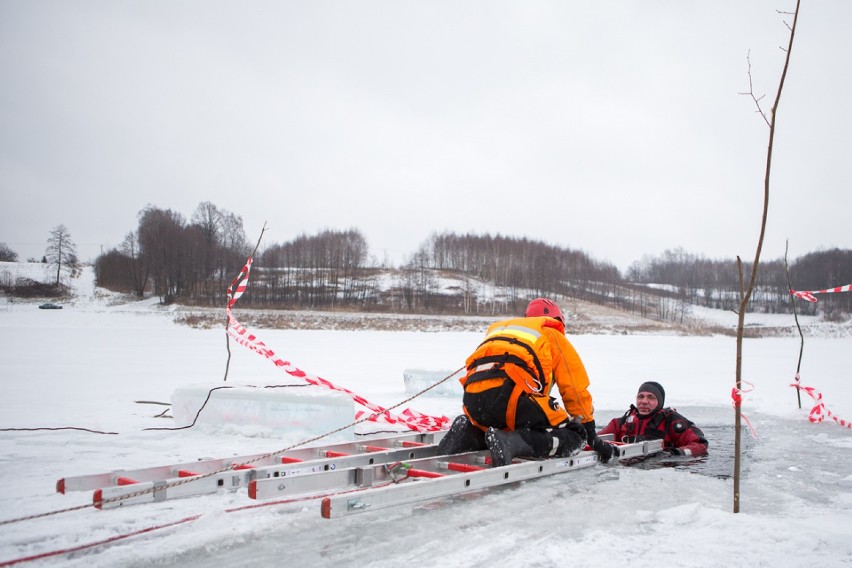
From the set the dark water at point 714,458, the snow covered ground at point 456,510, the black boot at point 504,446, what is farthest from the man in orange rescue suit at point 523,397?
the dark water at point 714,458

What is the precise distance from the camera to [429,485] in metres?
3.51

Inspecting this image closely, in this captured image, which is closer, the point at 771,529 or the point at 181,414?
the point at 771,529

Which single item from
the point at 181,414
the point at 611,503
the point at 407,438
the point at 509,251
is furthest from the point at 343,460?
the point at 509,251

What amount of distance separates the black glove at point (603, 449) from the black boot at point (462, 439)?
3.20 feet

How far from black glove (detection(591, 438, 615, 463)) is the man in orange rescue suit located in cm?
3

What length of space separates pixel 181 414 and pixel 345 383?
382 cm

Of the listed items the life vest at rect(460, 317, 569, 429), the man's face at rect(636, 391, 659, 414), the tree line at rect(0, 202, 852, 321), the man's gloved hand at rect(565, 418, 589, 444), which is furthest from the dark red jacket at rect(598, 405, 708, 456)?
the tree line at rect(0, 202, 852, 321)

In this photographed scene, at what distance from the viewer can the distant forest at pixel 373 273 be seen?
59.0 metres

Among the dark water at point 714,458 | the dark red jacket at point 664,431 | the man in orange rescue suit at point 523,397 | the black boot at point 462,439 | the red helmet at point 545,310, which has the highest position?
the red helmet at point 545,310

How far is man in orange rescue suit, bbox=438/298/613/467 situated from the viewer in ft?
14.5

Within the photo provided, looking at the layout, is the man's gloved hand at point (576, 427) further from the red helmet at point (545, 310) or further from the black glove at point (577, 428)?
the red helmet at point (545, 310)

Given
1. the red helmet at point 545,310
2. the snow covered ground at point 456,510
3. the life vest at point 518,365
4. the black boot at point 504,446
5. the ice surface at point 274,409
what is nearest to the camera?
the snow covered ground at point 456,510

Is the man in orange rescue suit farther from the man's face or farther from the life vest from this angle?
the man's face

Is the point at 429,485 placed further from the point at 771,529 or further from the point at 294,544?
the point at 771,529
